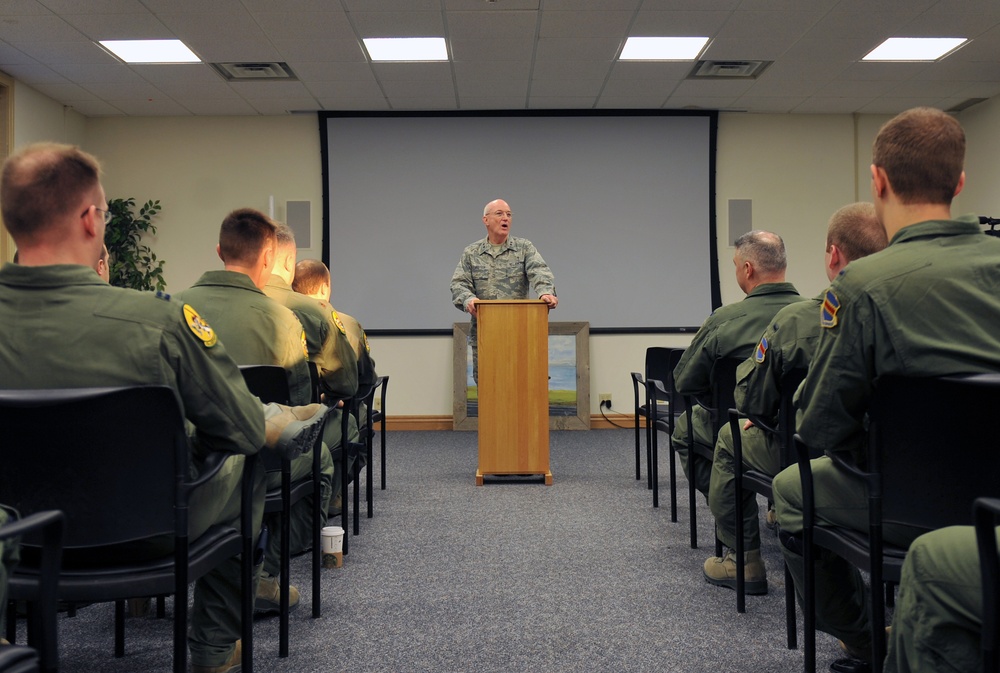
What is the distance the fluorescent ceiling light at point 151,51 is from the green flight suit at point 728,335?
4286 mm

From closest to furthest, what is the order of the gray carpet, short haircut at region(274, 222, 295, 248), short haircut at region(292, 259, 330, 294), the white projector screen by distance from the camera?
the gray carpet, short haircut at region(274, 222, 295, 248), short haircut at region(292, 259, 330, 294), the white projector screen

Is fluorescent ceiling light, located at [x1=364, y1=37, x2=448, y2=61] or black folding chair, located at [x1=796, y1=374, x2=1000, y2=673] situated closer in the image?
black folding chair, located at [x1=796, y1=374, x2=1000, y2=673]

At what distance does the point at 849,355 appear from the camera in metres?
1.61

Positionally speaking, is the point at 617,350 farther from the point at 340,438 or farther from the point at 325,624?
the point at 325,624

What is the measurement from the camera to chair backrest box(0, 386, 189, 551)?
4.62ft

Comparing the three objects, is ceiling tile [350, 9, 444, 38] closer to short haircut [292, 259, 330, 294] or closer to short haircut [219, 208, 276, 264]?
short haircut [292, 259, 330, 294]

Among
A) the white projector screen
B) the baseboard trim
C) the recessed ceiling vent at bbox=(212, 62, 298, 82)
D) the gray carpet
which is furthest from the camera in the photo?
the baseboard trim

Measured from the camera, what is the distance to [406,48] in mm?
5703

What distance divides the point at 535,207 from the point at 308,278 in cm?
382

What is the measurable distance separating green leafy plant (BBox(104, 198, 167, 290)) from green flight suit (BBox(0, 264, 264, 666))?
603 cm

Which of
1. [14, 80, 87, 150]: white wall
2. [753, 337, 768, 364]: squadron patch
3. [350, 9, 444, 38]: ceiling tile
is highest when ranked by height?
[350, 9, 444, 38]: ceiling tile

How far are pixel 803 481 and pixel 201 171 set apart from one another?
681 centimetres

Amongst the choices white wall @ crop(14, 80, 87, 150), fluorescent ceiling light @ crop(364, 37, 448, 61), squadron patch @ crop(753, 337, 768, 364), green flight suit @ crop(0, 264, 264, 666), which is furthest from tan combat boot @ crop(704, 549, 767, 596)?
white wall @ crop(14, 80, 87, 150)

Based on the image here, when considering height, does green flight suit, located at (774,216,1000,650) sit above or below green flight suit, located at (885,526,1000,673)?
above
